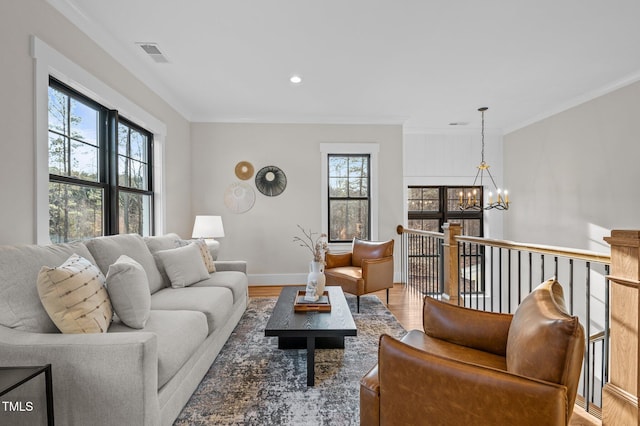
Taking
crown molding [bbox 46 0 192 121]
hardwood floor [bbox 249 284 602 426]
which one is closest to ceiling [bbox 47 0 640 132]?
crown molding [bbox 46 0 192 121]

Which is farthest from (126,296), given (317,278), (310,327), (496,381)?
(496,381)

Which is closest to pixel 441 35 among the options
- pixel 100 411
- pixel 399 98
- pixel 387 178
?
pixel 399 98

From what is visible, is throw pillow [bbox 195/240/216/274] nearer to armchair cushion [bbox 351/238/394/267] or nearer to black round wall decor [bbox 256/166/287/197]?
black round wall decor [bbox 256/166/287/197]

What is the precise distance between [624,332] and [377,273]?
2.39 metres

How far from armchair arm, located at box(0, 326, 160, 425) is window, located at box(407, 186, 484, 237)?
16.2 ft

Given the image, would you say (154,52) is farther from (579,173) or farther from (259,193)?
(579,173)

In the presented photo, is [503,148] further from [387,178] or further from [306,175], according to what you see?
[306,175]

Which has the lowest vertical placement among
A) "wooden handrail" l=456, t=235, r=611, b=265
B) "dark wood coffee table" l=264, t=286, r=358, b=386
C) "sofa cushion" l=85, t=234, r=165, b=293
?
"dark wood coffee table" l=264, t=286, r=358, b=386

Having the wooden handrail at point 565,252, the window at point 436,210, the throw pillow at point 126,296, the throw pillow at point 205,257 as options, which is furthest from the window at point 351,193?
the throw pillow at point 126,296

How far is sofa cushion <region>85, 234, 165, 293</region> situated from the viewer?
221 cm

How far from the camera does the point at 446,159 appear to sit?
18.3ft

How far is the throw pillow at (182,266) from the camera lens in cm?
276

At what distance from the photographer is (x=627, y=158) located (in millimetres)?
3543

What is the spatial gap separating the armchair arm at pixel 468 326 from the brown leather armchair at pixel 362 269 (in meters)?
1.78
